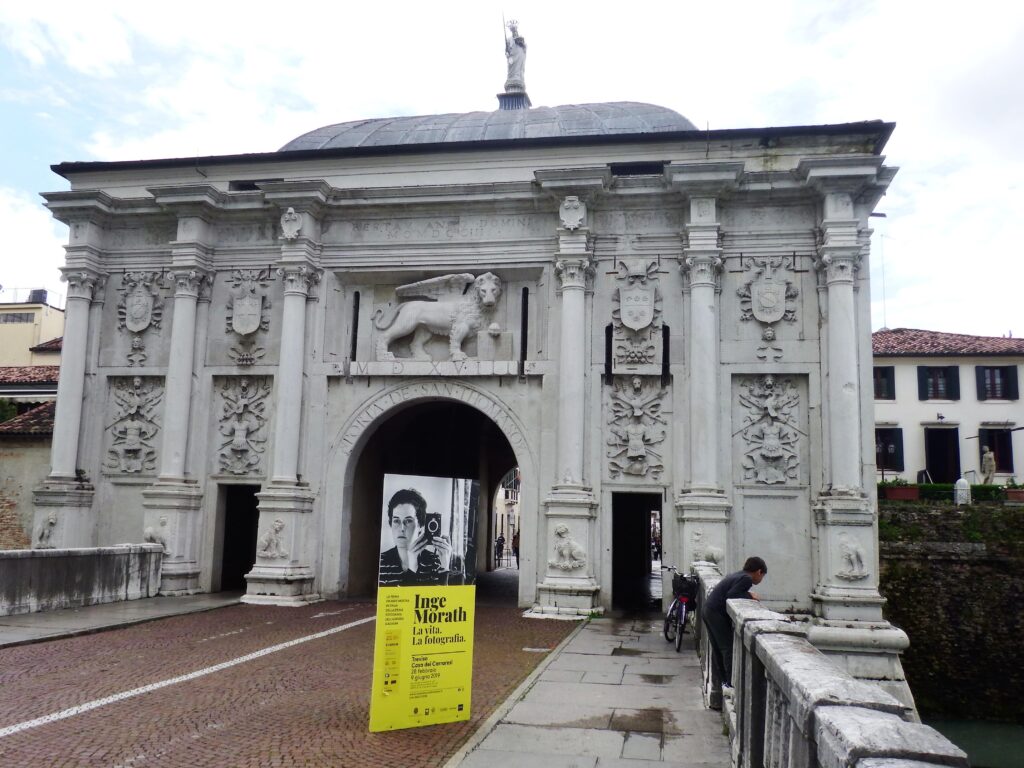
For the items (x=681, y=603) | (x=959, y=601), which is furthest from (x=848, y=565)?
(x=959, y=601)

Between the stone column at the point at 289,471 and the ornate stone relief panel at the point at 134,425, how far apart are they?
2933 mm

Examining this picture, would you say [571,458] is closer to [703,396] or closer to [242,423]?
[703,396]

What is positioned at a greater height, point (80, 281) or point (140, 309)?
point (80, 281)

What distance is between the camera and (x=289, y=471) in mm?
17734

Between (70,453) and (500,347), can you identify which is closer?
(500,347)

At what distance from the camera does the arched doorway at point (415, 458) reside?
19.3m

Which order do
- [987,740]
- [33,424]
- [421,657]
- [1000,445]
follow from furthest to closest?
[1000,445]
[33,424]
[987,740]
[421,657]

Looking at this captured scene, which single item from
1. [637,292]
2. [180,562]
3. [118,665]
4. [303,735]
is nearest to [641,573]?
[637,292]

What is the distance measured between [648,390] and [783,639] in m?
12.3

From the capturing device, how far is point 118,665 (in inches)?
403

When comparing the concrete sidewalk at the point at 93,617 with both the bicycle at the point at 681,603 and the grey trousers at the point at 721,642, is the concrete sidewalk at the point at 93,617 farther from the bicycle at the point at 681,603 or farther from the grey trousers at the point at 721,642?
the grey trousers at the point at 721,642

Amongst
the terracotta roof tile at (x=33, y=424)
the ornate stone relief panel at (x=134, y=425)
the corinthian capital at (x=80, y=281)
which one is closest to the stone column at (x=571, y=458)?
Answer: the ornate stone relief panel at (x=134, y=425)

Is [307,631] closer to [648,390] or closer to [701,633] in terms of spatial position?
[701,633]

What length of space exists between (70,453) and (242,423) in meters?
3.84
